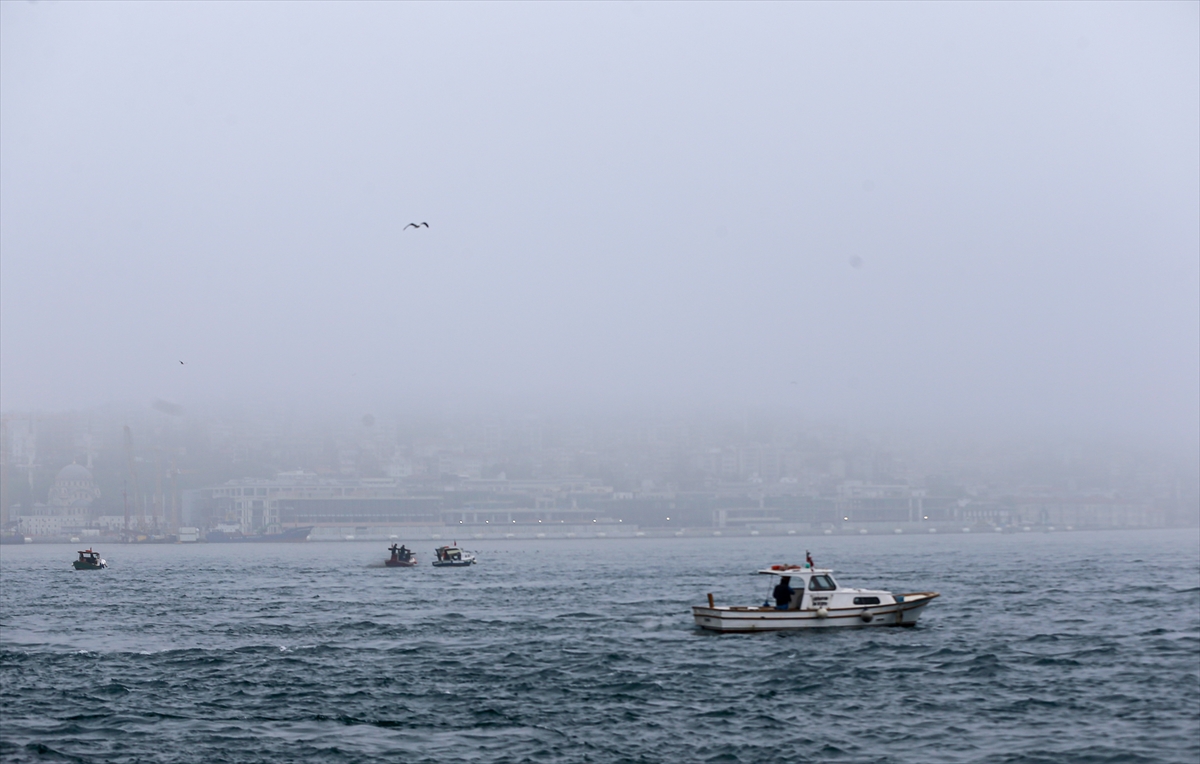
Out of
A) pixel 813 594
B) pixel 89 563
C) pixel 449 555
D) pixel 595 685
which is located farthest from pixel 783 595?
pixel 89 563

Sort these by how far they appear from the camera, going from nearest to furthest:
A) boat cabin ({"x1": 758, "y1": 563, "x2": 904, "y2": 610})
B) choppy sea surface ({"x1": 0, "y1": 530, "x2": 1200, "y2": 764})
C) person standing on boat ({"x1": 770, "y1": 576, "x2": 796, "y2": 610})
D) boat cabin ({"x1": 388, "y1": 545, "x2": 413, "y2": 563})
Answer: choppy sea surface ({"x1": 0, "y1": 530, "x2": 1200, "y2": 764})
boat cabin ({"x1": 758, "y1": 563, "x2": 904, "y2": 610})
person standing on boat ({"x1": 770, "y1": 576, "x2": 796, "y2": 610})
boat cabin ({"x1": 388, "y1": 545, "x2": 413, "y2": 563})

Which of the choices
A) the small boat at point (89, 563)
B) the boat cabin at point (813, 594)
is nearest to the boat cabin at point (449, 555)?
the small boat at point (89, 563)

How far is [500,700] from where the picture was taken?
31578 millimetres

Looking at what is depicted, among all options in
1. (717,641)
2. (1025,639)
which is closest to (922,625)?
(1025,639)

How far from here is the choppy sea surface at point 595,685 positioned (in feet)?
84.9

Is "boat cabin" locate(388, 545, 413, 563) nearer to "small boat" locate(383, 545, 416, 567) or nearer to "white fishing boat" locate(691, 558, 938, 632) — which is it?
"small boat" locate(383, 545, 416, 567)

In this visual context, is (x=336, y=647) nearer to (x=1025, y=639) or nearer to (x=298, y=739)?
(x=298, y=739)

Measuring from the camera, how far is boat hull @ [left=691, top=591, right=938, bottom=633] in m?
44.7

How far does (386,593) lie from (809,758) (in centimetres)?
5547

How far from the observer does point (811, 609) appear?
4500cm

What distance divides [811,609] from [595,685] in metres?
13.8

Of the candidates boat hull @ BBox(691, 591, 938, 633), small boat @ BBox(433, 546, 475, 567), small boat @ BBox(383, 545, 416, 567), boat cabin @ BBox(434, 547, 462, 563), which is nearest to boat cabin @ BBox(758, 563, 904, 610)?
boat hull @ BBox(691, 591, 938, 633)

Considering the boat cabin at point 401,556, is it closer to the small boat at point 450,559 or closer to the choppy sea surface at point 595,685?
the small boat at point 450,559

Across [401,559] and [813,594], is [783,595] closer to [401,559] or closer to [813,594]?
[813,594]
